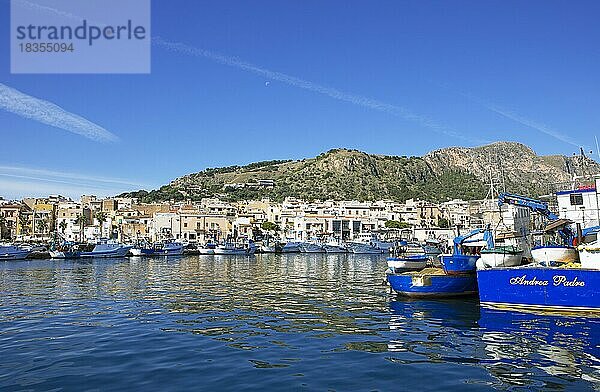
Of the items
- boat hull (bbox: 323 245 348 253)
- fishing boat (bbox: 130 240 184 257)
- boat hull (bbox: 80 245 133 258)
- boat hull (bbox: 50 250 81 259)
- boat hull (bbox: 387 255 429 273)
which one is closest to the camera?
boat hull (bbox: 387 255 429 273)

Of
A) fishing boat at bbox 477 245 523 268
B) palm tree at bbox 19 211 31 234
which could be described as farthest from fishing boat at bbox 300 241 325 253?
fishing boat at bbox 477 245 523 268

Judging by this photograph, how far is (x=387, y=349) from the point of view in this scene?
13688mm

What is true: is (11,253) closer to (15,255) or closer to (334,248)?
(15,255)

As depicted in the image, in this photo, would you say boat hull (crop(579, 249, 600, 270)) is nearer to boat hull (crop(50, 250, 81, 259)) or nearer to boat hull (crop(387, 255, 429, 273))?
boat hull (crop(387, 255, 429, 273))

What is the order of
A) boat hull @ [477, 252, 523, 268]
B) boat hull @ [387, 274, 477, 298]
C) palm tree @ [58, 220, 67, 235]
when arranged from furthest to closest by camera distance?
palm tree @ [58, 220, 67, 235] < boat hull @ [387, 274, 477, 298] < boat hull @ [477, 252, 523, 268]

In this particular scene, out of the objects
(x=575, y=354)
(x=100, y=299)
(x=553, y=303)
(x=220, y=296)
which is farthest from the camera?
(x=220, y=296)

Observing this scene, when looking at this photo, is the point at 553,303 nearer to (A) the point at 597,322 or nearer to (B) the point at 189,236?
(A) the point at 597,322

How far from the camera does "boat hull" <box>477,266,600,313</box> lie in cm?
1739

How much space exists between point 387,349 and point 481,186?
195 meters

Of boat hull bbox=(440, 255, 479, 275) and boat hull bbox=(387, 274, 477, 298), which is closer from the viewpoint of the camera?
boat hull bbox=(387, 274, 477, 298)

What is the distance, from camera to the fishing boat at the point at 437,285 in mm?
23797

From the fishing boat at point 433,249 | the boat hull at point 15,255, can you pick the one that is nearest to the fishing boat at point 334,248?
the fishing boat at point 433,249

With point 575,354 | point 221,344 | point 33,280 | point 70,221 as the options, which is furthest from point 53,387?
point 70,221

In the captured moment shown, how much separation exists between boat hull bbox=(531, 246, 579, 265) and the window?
38.2ft
